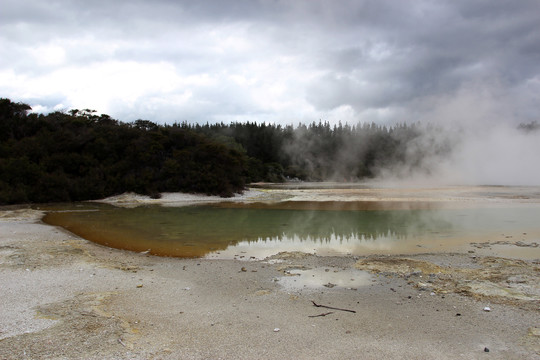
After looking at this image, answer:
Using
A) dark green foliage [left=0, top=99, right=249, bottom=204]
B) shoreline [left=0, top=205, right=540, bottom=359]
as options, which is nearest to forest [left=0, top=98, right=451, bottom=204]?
dark green foliage [left=0, top=99, right=249, bottom=204]

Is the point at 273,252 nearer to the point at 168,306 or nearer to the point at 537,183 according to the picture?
the point at 168,306

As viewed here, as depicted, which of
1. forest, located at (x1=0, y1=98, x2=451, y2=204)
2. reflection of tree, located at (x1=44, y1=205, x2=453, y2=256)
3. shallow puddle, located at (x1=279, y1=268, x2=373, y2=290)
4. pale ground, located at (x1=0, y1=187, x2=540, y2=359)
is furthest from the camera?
forest, located at (x1=0, y1=98, x2=451, y2=204)

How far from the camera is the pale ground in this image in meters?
4.54

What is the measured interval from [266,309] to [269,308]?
0.21 ft

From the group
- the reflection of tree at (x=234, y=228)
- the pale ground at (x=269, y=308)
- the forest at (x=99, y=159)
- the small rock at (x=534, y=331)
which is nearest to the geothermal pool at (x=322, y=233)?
the reflection of tree at (x=234, y=228)

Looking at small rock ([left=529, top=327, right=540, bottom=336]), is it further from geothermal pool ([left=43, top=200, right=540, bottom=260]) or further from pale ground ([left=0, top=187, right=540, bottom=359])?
geothermal pool ([left=43, top=200, right=540, bottom=260])

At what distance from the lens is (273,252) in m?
10.8

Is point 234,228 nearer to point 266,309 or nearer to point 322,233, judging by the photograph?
point 322,233

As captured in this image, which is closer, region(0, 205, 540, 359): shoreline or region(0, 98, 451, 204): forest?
region(0, 205, 540, 359): shoreline

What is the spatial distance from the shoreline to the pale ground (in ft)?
0.07

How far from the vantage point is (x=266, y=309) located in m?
5.93

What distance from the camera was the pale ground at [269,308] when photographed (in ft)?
14.9

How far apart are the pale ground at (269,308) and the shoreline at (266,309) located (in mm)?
21

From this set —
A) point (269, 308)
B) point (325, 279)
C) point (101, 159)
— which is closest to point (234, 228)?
point (325, 279)
